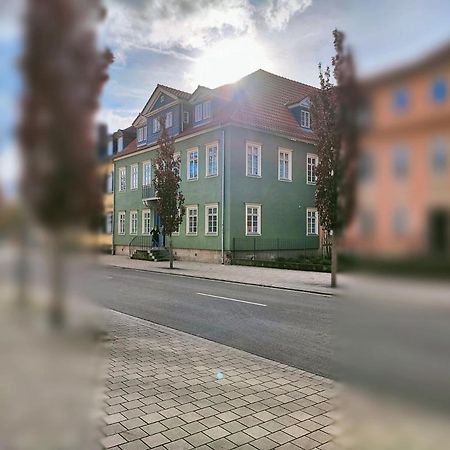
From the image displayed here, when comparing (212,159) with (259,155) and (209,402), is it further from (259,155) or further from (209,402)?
(209,402)

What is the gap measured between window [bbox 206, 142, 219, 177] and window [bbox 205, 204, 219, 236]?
184cm

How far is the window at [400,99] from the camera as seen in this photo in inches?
20.1

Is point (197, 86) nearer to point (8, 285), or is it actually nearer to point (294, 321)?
point (8, 285)

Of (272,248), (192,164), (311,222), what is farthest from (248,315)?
(311,222)

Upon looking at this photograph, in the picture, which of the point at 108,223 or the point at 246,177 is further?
the point at 246,177

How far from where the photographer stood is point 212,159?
79.6ft

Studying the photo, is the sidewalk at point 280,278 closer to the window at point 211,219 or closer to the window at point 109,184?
the window at point 211,219

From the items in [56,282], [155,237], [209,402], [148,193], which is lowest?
[209,402]

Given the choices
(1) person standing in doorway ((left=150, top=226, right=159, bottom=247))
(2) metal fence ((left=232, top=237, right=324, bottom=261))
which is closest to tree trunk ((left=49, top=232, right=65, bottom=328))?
(2) metal fence ((left=232, top=237, right=324, bottom=261))

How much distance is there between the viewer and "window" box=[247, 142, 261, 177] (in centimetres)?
2395

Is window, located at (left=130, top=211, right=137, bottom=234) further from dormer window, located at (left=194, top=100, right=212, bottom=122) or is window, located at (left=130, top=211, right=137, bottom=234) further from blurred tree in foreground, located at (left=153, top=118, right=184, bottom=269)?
blurred tree in foreground, located at (left=153, top=118, right=184, bottom=269)

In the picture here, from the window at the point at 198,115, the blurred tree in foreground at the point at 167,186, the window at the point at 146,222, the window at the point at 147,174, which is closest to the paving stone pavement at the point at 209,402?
the blurred tree in foreground at the point at 167,186

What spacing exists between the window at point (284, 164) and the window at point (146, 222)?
9577 millimetres

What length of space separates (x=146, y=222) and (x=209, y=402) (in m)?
26.5
